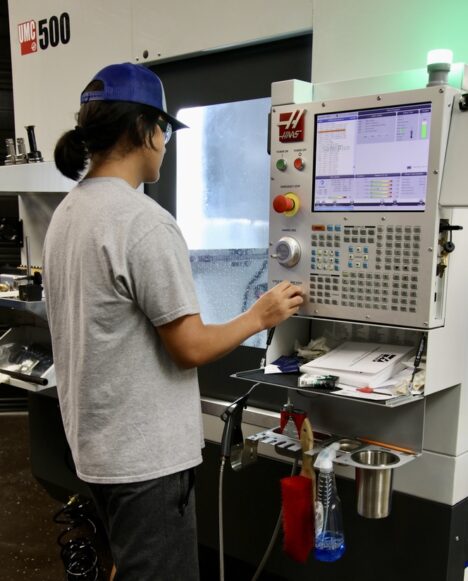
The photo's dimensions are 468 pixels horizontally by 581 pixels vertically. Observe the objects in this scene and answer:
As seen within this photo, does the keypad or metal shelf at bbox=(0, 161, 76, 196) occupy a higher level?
metal shelf at bbox=(0, 161, 76, 196)

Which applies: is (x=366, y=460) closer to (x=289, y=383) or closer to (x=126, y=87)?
(x=289, y=383)

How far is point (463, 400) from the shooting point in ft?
4.84

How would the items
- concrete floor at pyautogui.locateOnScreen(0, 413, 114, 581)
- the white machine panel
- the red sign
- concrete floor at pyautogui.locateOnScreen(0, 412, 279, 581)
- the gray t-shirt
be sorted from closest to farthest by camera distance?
1. the gray t-shirt
2. the white machine panel
3. concrete floor at pyautogui.locateOnScreen(0, 412, 279, 581)
4. concrete floor at pyautogui.locateOnScreen(0, 413, 114, 581)
5. the red sign

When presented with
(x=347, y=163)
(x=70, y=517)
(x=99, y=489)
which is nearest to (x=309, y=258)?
(x=347, y=163)

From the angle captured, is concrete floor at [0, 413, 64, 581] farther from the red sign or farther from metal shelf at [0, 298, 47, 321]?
the red sign

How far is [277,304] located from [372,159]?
14.9 inches

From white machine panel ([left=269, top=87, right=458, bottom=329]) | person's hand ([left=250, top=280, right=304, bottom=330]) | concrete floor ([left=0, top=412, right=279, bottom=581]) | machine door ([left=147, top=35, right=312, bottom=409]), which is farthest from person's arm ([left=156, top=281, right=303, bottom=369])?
concrete floor ([left=0, top=412, right=279, bottom=581])

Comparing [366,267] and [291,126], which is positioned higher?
[291,126]

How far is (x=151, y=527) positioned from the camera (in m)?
1.21

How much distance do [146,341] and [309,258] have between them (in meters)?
0.46

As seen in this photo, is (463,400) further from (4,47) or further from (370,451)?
(4,47)

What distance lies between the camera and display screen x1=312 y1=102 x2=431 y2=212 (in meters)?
1.25

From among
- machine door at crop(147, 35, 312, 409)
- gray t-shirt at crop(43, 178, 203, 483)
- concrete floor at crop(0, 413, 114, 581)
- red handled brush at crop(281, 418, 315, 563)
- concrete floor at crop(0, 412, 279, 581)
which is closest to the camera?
gray t-shirt at crop(43, 178, 203, 483)

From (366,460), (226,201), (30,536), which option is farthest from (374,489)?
(30,536)
